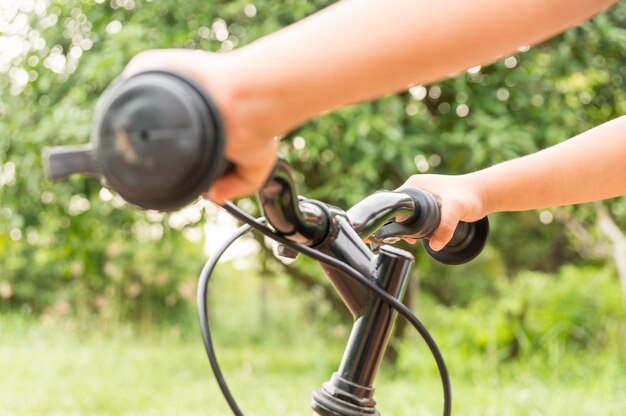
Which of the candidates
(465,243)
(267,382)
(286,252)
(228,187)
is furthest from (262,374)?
(228,187)

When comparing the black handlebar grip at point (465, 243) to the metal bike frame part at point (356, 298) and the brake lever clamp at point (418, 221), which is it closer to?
the brake lever clamp at point (418, 221)

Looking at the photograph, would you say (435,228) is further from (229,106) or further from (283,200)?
(229,106)

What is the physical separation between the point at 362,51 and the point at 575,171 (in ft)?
Answer: 1.73

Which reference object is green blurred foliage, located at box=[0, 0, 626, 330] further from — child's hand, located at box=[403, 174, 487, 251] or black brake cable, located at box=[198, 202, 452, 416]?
black brake cable, located at box=[198, 202, 452, 416]

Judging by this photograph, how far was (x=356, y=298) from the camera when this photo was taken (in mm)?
947

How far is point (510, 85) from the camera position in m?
4.64

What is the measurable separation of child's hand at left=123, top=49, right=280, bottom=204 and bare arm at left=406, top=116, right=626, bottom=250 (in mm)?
463

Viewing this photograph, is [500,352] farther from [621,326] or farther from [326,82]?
[326,82]

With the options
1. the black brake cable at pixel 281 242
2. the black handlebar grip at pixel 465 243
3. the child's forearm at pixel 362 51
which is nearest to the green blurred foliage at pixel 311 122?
the black handlebar grip at pixel 465 243

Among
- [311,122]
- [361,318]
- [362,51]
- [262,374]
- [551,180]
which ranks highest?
[311,122]

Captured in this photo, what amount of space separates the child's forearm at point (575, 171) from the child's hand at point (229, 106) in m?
0.52

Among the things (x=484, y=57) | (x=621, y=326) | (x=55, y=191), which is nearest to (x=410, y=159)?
(x=55, y=191)

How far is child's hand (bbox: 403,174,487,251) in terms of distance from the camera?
1046 mm

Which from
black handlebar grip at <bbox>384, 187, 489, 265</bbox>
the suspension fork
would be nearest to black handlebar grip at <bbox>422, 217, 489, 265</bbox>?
black handlebar grip at <bbox>384, 187, 489, 265</bbox>
